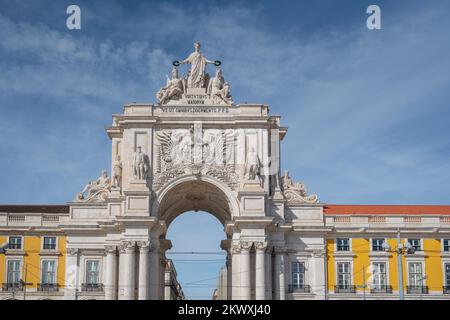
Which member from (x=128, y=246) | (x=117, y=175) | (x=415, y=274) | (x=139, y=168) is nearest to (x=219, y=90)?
(x=139, y=168)

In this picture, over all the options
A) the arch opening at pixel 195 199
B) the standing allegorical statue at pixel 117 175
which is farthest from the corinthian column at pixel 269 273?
the standing allegorical statue at pixel 117 175

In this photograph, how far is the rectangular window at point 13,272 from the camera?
6183 centimetres

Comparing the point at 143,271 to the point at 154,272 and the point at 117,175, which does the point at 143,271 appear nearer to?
the point at 154,272

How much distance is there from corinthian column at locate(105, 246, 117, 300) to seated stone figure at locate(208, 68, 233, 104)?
48.5ft

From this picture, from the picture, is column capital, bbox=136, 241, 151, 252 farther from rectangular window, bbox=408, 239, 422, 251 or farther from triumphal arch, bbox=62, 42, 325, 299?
rectangular window, bbox=408, 239, 422, 251

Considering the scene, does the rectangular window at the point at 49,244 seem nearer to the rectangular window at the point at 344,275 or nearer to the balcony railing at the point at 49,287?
the balcony railing at the point at 49,287

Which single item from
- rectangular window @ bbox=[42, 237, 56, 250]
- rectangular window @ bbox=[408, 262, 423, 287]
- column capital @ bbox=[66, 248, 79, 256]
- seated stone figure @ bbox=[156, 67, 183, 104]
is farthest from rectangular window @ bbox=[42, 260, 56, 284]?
rectangular window @ bbox=[408, 262, 423, 287]

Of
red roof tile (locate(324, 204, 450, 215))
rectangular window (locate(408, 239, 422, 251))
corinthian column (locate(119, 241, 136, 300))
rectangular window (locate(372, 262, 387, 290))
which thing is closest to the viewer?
corinthian column (locate(119, 241, 136, 300))

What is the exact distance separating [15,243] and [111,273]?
8837 mm

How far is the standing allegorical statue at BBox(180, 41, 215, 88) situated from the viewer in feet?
211
